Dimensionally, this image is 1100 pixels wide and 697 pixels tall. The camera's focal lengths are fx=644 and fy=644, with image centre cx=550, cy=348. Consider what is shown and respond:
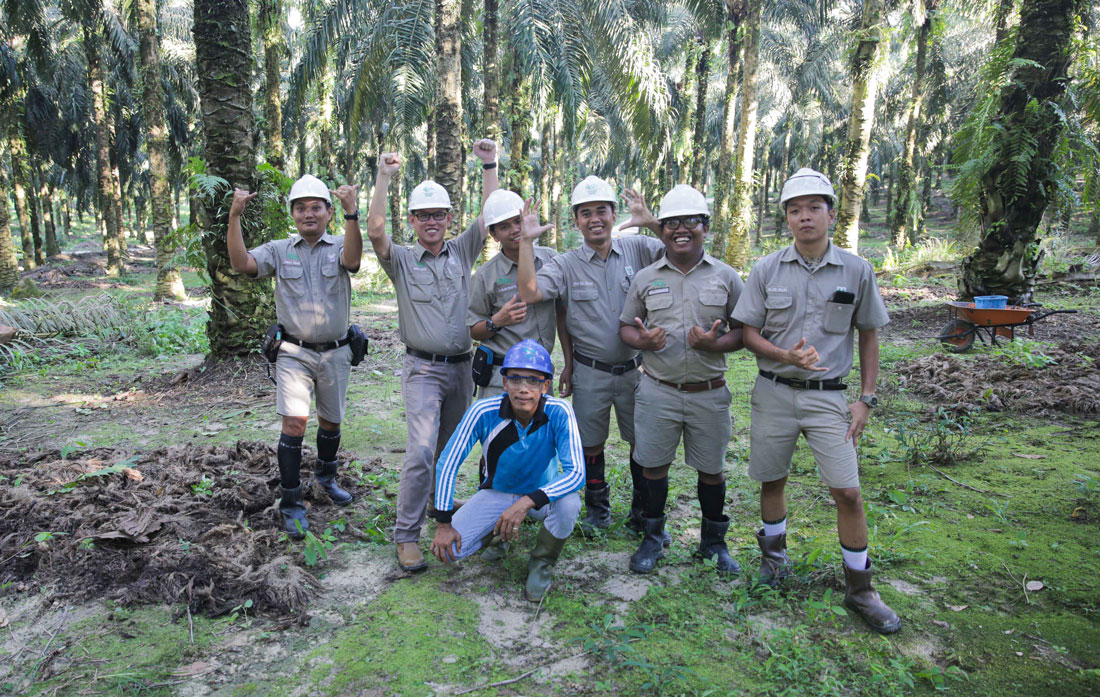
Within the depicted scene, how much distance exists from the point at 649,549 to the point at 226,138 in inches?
267

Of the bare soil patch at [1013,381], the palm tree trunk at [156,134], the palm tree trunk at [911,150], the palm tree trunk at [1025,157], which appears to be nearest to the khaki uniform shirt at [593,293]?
the bare soil patch at [1013,381]

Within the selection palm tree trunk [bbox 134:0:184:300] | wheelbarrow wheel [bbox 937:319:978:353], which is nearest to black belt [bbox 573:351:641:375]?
wheelbarrow wheel [bbox 937:319:978:353]

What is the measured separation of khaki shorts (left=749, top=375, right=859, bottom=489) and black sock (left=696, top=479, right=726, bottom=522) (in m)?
0.29

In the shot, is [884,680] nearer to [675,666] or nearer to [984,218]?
[675,666]

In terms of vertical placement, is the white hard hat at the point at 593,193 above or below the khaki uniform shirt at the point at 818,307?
above

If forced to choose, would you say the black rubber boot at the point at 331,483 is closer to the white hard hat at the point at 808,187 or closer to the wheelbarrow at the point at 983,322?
the white hard hat at the point at 808,187

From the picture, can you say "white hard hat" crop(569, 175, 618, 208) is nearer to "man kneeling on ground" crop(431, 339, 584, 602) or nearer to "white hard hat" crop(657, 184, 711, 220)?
"white hard hat" crop(657, 184, 711, 220)

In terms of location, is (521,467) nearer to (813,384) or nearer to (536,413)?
(536,413)

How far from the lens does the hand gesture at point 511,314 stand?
12.3 feet

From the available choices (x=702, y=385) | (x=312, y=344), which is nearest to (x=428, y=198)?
(x=312, y=344)

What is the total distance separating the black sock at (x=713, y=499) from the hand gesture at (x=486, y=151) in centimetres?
254

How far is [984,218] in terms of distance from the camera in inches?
360

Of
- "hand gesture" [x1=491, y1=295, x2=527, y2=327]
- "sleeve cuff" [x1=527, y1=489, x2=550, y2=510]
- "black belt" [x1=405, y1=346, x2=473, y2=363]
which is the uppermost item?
"hand gesture" [x1=491, y1=295, x2=527, y2=327]

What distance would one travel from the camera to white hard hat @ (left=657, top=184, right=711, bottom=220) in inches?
143
